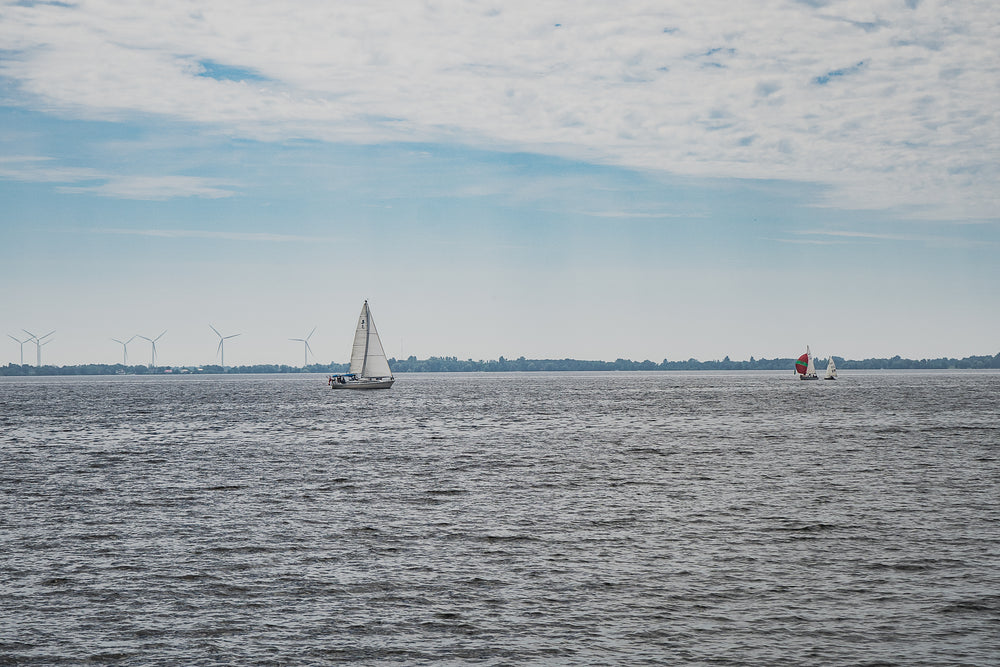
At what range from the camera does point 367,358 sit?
19188 centimetres

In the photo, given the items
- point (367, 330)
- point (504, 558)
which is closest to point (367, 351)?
point (367, 330)

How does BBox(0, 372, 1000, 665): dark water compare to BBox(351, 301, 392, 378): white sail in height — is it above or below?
below

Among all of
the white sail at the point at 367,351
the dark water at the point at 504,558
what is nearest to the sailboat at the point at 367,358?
the white sail at the point at 367,351

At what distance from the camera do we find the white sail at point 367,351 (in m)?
186

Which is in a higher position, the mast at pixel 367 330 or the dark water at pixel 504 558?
the mast at pixel 367 330

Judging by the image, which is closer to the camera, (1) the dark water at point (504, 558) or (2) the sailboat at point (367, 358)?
(1) the dark water at point (504, 558)

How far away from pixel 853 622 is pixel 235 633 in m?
13.6

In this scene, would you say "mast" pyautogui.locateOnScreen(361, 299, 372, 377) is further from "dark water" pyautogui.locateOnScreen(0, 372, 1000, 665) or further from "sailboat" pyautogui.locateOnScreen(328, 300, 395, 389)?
"dark water" pyautogui.locateOnScreen(0, 372, 1000, 665)

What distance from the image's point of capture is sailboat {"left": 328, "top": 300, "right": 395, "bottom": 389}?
18630 centimetres

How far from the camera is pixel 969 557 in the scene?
29.2 meters

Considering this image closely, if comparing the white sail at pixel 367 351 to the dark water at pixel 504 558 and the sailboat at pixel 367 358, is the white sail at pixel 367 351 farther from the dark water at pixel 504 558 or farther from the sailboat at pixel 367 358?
the dark water at pixel 504 558

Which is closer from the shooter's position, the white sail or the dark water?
the dark water

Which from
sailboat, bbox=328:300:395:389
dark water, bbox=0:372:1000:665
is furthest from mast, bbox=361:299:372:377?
dark water, bbox=0:372:1000:665

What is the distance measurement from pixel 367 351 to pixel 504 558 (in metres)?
163
